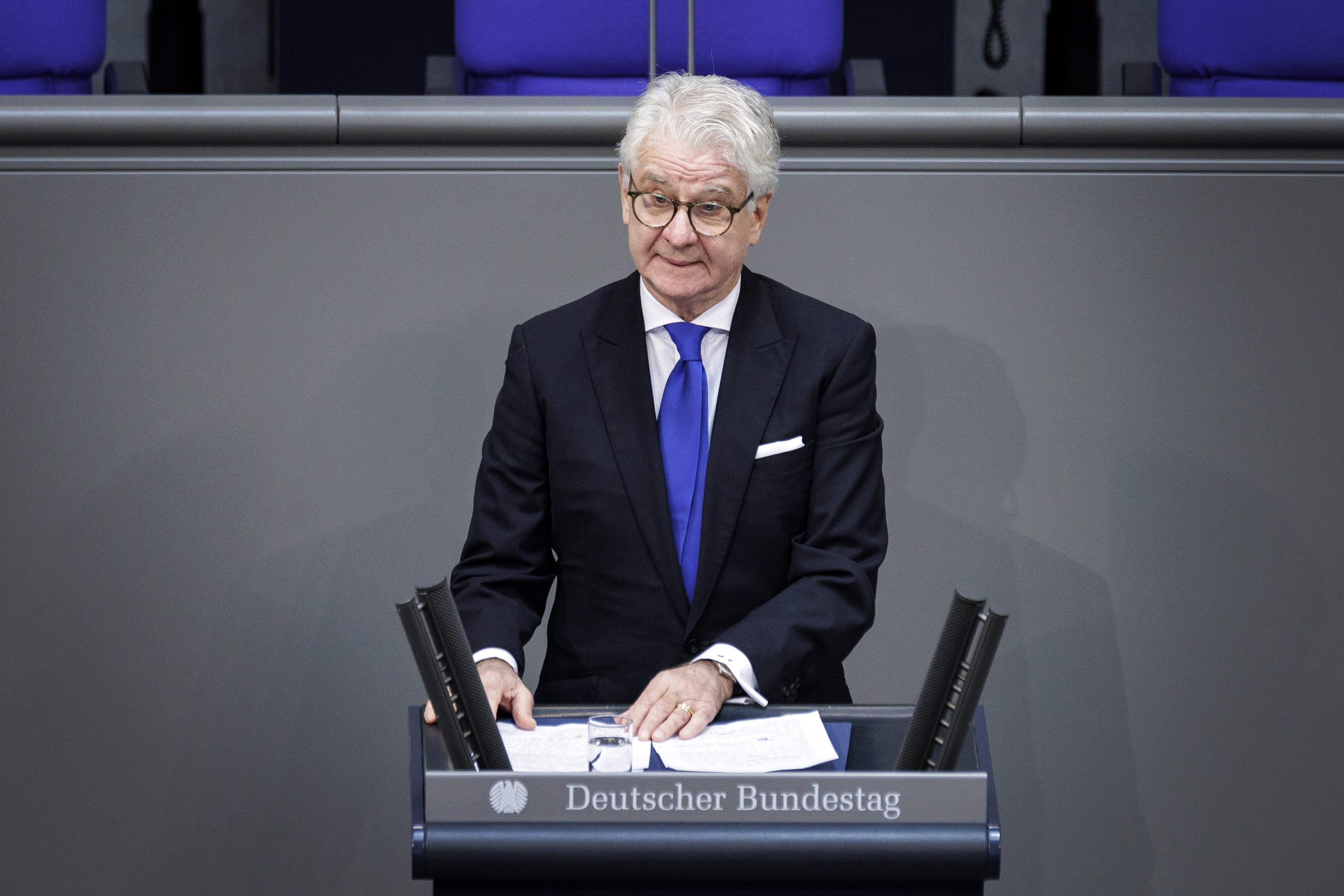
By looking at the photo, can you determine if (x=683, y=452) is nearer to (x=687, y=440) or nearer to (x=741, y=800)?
(x=687, y=440)

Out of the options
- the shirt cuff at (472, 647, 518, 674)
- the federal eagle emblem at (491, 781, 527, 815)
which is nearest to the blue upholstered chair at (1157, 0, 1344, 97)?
the shirt cuff at (472, 647, 518, 674)

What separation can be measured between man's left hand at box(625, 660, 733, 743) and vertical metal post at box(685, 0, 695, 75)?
4.05ft

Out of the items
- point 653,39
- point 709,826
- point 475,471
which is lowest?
point 709,826

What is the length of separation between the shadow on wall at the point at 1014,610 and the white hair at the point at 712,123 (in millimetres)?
859

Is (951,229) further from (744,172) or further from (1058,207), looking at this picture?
(744,172)

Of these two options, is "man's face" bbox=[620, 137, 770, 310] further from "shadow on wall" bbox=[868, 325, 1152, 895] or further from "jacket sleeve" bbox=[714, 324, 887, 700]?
"shadow on wall" bbox=[868, 325, 1152, 895]

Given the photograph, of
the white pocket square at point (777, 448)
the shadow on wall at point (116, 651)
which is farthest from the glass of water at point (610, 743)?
the shadow on wall at point (116, 651)

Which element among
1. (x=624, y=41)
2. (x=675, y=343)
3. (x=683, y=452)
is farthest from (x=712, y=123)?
(x=624, y=41)

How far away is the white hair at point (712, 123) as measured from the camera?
1.63m

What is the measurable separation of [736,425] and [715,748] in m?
0.49

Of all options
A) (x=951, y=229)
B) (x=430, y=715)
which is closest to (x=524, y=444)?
(x=430, y=715)

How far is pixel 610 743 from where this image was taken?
4.45 feet

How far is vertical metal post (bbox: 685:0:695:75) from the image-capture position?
250 centimetres

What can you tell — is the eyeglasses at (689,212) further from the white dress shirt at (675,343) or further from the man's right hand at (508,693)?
the man's right hand at (508,693)
